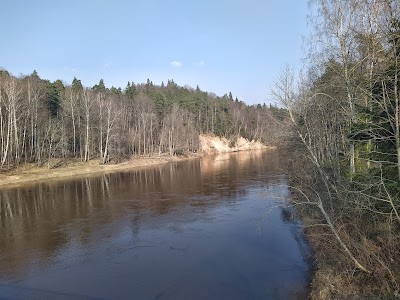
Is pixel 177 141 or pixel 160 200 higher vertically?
pixel 177 141

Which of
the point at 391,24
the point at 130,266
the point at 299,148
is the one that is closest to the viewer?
the point at 391,24

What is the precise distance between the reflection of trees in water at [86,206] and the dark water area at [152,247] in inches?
2.9

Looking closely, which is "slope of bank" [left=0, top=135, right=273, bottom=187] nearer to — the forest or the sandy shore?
the sandy shore

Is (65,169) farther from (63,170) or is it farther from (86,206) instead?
(86,206)

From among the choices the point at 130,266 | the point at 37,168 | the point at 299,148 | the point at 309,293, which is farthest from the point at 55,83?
the point at 309,293

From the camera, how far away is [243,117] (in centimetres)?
12019

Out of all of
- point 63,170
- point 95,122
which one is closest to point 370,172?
point 63,170

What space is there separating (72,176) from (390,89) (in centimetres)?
4454

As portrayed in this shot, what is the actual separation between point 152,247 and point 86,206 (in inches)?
488

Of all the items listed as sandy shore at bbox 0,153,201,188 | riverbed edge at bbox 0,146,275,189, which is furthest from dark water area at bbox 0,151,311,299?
riverbed edge at bbox 0,146,275,189

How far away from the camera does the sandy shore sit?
41431mm

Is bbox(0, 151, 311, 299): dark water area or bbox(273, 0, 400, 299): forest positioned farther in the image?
bbox(0, 151, 311, 299): dark water area

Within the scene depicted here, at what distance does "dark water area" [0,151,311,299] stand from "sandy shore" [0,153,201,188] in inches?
353

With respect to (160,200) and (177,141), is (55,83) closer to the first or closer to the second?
(177,141)
